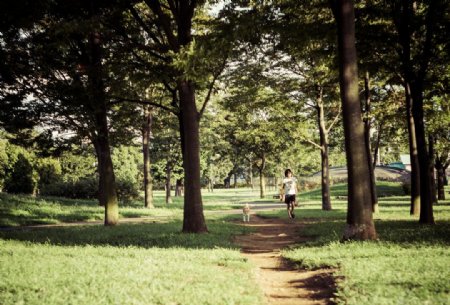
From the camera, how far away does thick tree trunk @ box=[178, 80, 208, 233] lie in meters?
12.6

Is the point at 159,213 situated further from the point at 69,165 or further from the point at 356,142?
the point at 69,165

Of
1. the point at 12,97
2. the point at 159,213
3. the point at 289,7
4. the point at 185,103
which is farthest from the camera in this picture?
the point at 159,213

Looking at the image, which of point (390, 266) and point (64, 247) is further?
point (64, 247)

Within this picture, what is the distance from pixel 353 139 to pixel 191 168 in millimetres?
5356

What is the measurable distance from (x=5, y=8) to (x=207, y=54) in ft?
19.7

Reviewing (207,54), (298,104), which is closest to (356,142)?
(207,54)

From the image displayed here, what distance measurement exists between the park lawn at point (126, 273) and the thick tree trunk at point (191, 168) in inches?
66.9

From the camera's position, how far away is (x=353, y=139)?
9.52 metres

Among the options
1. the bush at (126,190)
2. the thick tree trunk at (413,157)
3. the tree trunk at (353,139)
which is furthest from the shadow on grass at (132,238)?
the bush at (126,190)

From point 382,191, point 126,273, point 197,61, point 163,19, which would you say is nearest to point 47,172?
point 163,19

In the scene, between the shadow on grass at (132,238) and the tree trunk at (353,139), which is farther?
the shadow on grass at (132,238)

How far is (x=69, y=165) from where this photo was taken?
172 ft

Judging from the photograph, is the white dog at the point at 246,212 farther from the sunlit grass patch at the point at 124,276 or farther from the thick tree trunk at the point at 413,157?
the sunlit grass patch at the point at 124,276

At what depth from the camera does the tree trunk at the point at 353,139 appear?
30.9ft
